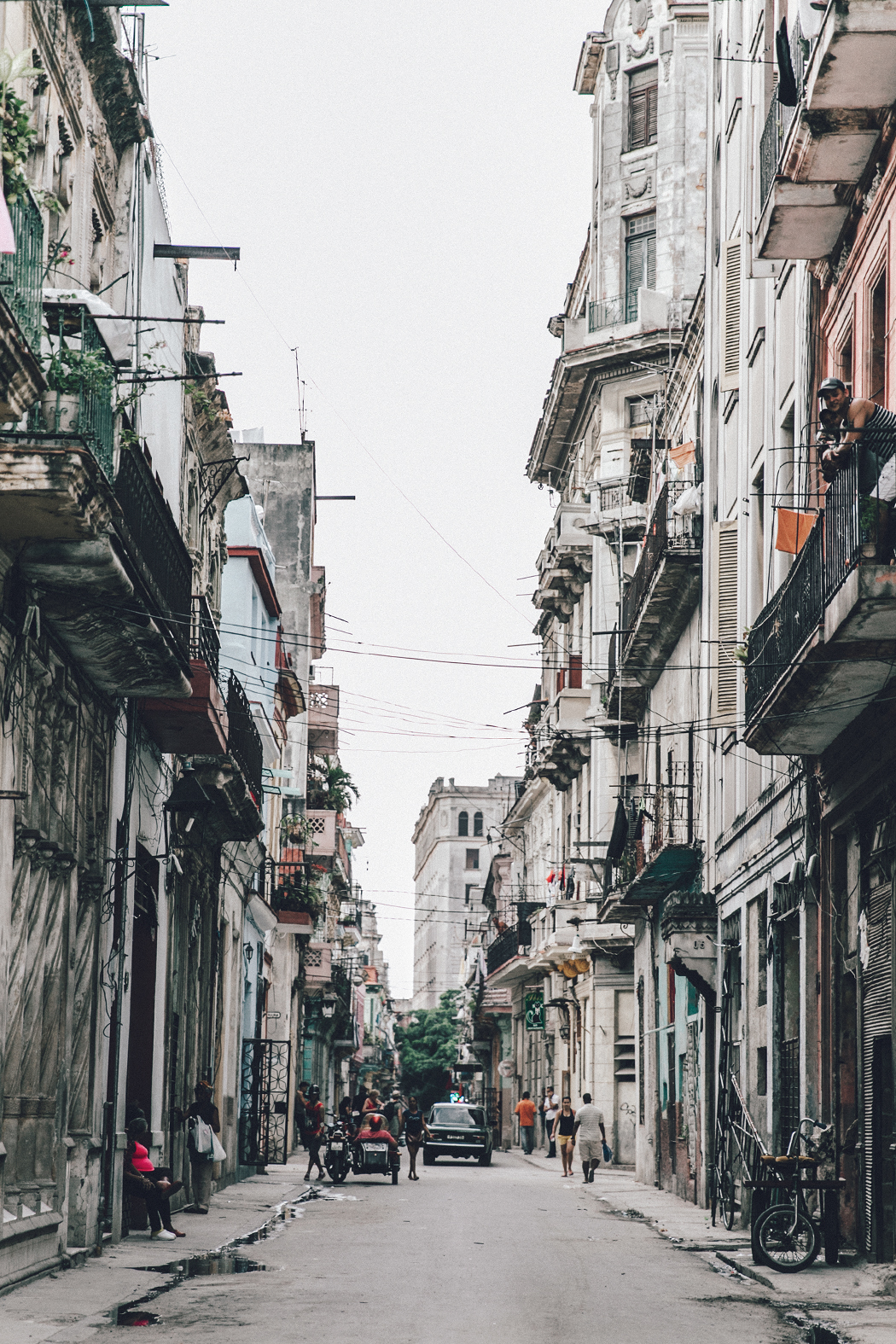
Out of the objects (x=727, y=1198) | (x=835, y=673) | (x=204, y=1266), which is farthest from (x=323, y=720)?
(x=835, y=673)

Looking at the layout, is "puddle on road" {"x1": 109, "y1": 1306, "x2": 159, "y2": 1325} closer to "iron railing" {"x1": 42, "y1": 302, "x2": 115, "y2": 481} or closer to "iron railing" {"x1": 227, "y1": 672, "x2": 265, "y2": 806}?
"iron railing" {"x1": 42, "y1": 302, "x2": 115, "y2": 481}

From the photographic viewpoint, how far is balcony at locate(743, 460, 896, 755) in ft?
40.6

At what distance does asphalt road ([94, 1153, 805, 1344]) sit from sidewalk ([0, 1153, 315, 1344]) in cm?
29

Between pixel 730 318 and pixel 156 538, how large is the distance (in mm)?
11286

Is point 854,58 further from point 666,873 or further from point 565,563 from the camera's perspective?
point 565,563

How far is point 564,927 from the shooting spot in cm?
4281

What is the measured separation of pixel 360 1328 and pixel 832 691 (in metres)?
6.28

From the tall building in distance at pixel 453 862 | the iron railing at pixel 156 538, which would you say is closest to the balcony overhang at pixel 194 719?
the iron railing at pixel 156 538

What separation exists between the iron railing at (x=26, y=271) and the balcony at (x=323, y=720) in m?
→ 38.2

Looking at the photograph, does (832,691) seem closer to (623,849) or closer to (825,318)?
(825,318)

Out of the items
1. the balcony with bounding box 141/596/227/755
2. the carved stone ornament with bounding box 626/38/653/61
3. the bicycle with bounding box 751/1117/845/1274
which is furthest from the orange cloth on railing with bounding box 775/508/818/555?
the carved stone ornament with bounding box 626/38/653/61

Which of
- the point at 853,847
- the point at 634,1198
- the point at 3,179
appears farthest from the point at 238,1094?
the point at 3,179

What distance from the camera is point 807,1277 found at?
14586 mm

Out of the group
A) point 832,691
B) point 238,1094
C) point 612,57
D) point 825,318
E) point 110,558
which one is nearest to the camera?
point 110,558
